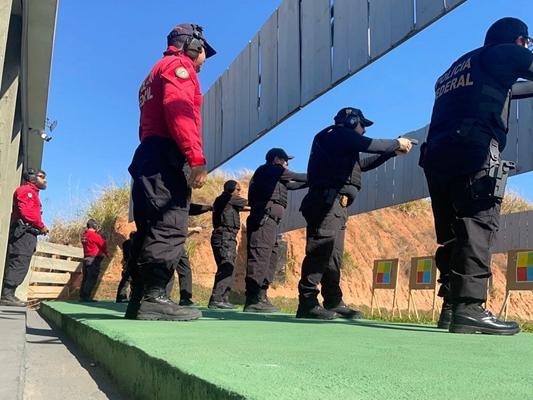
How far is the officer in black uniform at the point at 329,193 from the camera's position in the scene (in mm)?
4363

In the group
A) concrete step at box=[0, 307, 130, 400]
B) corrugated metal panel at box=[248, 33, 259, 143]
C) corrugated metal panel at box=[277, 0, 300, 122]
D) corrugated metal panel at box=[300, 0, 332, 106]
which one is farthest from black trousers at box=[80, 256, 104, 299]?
concrete step at box=[0, 307, 130, 400]

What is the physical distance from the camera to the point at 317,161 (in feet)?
15.0

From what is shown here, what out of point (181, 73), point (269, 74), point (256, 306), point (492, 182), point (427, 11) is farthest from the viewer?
point (269, 74)

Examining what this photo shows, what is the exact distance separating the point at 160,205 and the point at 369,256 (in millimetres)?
17693

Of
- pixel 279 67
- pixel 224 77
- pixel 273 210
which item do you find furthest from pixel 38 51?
pixel 273 210

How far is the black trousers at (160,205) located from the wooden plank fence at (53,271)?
7.87 m

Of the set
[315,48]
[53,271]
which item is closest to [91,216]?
[53,271]

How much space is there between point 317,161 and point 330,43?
1412 millimetres

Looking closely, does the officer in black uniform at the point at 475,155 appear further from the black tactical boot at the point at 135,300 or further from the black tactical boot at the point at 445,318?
the black tactical boot at the point at 135,300

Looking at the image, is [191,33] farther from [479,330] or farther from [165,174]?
[479,330]

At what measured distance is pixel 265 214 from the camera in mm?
6281

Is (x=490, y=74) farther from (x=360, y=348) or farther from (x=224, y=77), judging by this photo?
(x=224, y=77)

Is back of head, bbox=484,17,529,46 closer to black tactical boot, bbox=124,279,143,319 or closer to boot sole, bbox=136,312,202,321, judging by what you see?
boot sole, bbox=136,312,202,321

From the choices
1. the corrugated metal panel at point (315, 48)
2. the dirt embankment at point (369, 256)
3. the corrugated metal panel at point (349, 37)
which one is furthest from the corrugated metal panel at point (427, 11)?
the dirt embankment at point (369, 256)
